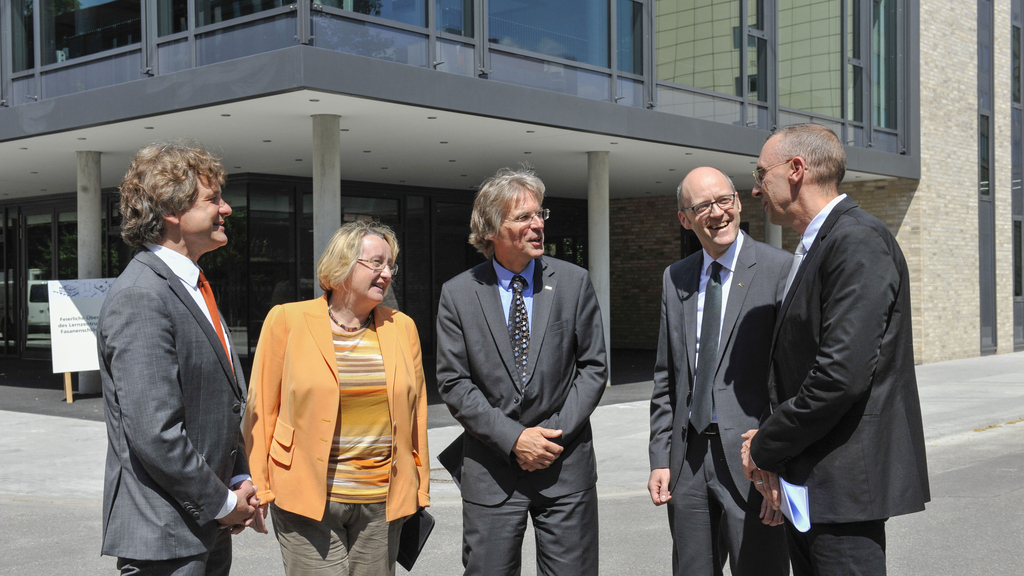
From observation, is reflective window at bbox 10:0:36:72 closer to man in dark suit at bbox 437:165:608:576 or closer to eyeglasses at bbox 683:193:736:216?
man in dark suit at bbox 437:165:608:576

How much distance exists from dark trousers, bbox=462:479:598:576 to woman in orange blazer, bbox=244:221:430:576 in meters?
0.28

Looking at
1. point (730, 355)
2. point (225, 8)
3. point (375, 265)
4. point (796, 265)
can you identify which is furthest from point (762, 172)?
point (225, 8)

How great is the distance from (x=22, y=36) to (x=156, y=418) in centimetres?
1357

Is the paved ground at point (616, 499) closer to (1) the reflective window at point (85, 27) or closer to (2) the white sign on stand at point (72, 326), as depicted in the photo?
(2) the white sign on stand at point (72, 326)

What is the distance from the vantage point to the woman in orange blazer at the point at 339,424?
324cm

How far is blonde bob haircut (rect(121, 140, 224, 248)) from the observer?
2.73 metres

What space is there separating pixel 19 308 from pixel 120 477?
2189 centimetres

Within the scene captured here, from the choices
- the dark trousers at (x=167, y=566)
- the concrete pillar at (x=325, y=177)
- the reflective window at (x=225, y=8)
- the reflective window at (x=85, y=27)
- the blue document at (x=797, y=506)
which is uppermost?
the reflective window at (x=85, y=27)

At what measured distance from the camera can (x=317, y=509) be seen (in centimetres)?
318

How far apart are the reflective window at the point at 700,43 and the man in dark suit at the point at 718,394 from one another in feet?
39.6

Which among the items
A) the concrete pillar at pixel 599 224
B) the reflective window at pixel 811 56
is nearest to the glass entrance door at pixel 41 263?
the concrete pillar at pixel 599 224

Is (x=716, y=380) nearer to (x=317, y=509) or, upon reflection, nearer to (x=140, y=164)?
(x=317, y=509)

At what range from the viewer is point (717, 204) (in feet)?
11.2

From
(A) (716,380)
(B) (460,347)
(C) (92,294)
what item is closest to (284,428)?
(B) (460,347)
